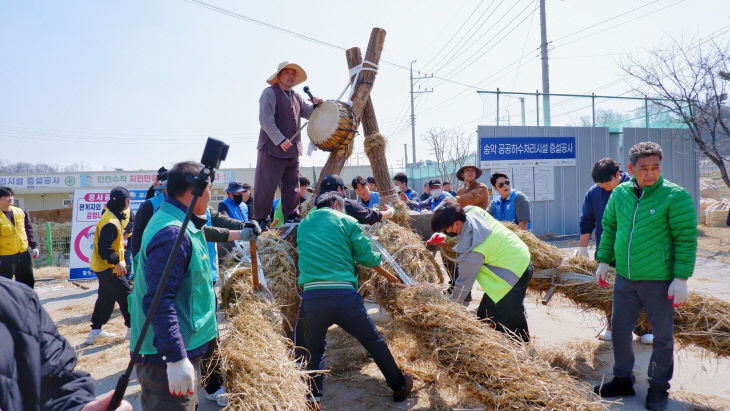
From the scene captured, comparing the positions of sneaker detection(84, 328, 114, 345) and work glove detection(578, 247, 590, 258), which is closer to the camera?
work glove detection(578, 247, 590, 258)

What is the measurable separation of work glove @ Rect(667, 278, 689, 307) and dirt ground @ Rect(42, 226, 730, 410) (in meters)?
0.74

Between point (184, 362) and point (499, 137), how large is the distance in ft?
36.1

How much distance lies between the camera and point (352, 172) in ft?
107

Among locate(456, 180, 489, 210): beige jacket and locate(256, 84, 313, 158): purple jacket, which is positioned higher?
locate(256, 84, 313, 158): purple jacket

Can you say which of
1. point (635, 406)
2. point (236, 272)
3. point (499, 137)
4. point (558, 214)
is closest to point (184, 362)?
point (236, 272)

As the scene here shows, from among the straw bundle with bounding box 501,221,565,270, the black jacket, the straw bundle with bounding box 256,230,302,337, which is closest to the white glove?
the black jacket

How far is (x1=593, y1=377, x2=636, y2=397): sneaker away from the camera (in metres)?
3.38

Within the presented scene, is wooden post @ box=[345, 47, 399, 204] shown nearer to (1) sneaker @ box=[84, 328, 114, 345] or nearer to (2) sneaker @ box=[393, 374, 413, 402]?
(2) sneaker @ box=[393, 374, 413, 402]

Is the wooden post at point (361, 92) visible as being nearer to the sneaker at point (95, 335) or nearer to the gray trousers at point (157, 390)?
the sneaker at point (95, 335)

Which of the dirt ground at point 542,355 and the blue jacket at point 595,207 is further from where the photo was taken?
the blue jacket at point 595,207

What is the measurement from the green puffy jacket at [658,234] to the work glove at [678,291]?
0.04 metres

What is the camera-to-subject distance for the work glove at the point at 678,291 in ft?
9.57

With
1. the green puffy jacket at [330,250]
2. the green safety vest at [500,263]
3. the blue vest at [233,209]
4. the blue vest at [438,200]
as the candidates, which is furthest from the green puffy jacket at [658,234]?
the blue vest at [233,209]

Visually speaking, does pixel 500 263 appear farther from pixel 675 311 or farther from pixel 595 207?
pixel 595 207
